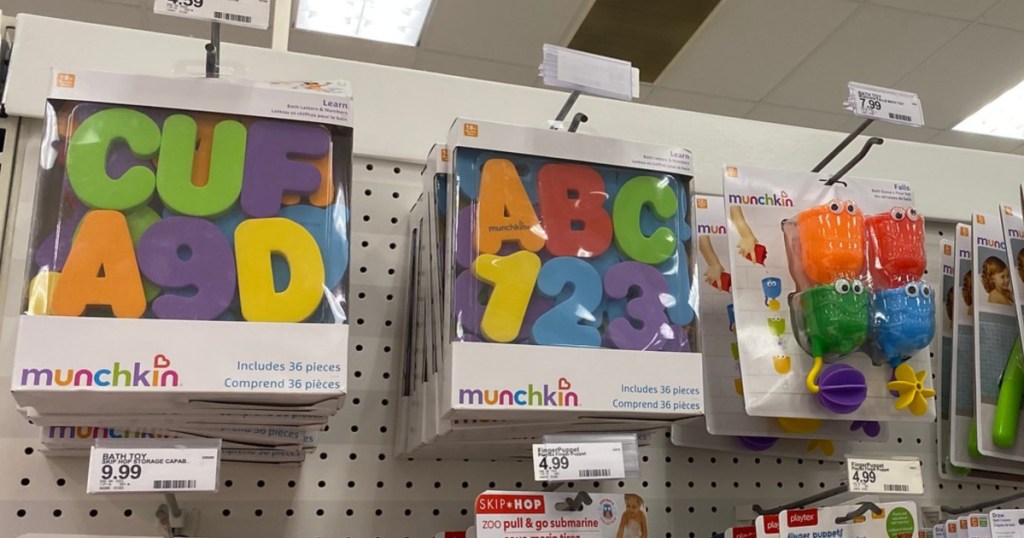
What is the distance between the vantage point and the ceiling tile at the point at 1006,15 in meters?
2.96

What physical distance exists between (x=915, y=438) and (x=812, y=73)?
2493 mm

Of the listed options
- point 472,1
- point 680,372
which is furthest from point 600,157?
point 472,1

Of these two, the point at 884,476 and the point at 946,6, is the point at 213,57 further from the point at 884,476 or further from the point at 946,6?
the point at 946,6

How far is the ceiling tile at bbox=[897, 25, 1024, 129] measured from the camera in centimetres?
318

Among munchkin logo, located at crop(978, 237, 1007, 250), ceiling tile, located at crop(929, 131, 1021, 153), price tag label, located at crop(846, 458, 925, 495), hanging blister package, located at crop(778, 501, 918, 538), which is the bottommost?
hanging blister package, located at crop(778, 501, 918, 538)

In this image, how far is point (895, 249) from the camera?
938mm

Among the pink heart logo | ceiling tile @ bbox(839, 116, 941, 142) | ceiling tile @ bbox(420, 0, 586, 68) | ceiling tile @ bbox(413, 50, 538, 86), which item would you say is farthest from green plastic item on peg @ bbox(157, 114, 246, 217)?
ceiling tile @ bbox(839, 116, 941, 142)

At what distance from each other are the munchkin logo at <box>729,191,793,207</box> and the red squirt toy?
93mm

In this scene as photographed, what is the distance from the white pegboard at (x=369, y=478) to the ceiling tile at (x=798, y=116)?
111 inches

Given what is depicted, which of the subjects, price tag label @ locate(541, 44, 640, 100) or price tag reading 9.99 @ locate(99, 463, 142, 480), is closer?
price tag reading 9.99 @ locate(99, 463, 142, 480)

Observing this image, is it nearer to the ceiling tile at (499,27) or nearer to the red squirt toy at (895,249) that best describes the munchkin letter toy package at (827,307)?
the red squirt toy at (895,249)

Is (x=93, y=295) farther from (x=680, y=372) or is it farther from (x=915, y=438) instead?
(x=915, y=438)

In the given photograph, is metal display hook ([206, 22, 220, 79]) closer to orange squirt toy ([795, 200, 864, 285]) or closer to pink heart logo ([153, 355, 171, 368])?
pink heart logo ([153, 355, 171, 368])

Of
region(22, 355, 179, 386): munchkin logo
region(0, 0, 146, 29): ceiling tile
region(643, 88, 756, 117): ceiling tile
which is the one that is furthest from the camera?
region(643, 88, 756, 117): ceiling tile
